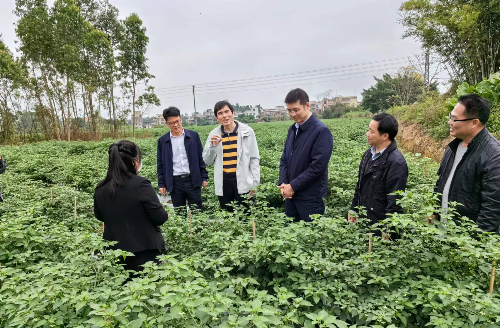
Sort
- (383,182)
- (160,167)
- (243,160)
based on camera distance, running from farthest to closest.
A: (160,167), (243,160), (383,182)

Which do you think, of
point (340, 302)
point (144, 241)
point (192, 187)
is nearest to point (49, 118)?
point (192, 187)

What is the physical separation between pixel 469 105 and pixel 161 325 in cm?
280

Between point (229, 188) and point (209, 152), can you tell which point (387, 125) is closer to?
point (229, 188)

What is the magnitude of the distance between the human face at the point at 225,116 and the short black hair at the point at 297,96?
3.25 feet

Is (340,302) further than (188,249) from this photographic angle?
No

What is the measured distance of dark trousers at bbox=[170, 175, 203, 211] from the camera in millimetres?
4262

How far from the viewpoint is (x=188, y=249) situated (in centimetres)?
301

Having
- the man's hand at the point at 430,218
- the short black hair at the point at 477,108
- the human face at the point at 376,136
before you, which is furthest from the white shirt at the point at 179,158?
the short black hair at the point at 477,108

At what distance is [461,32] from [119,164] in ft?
58.4

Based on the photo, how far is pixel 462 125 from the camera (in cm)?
251

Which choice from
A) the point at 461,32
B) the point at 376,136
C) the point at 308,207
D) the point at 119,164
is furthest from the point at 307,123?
the point at 461,32

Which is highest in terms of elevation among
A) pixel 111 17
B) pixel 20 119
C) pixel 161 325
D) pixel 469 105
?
pixel 111 17

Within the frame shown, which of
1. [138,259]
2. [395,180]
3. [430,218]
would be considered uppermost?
[395,180]

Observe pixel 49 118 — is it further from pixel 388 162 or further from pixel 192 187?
pixel 388 162
